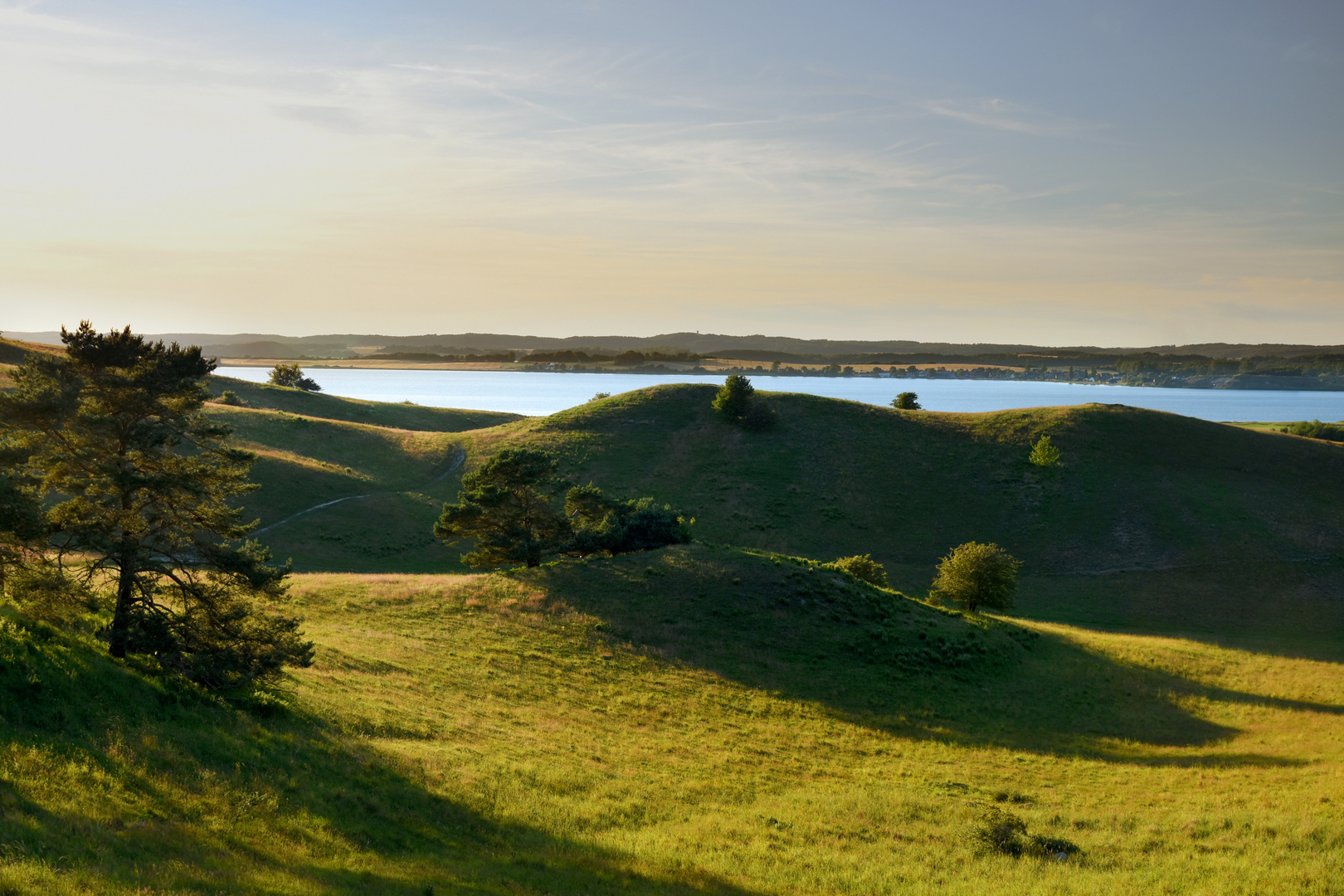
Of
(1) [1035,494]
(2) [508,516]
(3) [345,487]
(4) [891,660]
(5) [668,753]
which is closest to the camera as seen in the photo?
(5) [668,753]

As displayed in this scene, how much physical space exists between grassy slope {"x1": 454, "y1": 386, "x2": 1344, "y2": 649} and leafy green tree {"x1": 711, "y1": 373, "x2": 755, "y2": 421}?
6.66 ft

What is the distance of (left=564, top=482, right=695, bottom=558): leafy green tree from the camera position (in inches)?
1983

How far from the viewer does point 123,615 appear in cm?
2014

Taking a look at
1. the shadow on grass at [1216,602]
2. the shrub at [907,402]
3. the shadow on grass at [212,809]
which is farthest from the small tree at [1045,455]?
the shadow on grass at [212,809]

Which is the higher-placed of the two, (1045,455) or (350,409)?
(1045,455)

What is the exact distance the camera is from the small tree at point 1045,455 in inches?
3211

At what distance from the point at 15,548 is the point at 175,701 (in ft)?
20.6

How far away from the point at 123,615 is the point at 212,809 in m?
8.29

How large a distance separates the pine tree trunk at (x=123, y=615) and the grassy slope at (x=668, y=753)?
3.83ft

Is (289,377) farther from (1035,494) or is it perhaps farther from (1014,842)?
(1014,842)

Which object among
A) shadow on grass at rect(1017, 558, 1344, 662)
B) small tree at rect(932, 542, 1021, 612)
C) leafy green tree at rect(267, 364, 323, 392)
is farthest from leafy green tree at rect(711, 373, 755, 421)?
leafy green tree at rect(267, 364, 323, 392)

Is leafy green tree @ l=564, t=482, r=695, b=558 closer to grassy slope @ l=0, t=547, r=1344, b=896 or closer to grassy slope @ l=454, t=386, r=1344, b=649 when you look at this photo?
grassy slope @ l=0, t=547, r=1344, b=896

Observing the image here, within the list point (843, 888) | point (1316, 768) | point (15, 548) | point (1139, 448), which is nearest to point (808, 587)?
point (1316, 768)

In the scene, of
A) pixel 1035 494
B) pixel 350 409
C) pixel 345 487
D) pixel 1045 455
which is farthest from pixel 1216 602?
pixel 350 409
